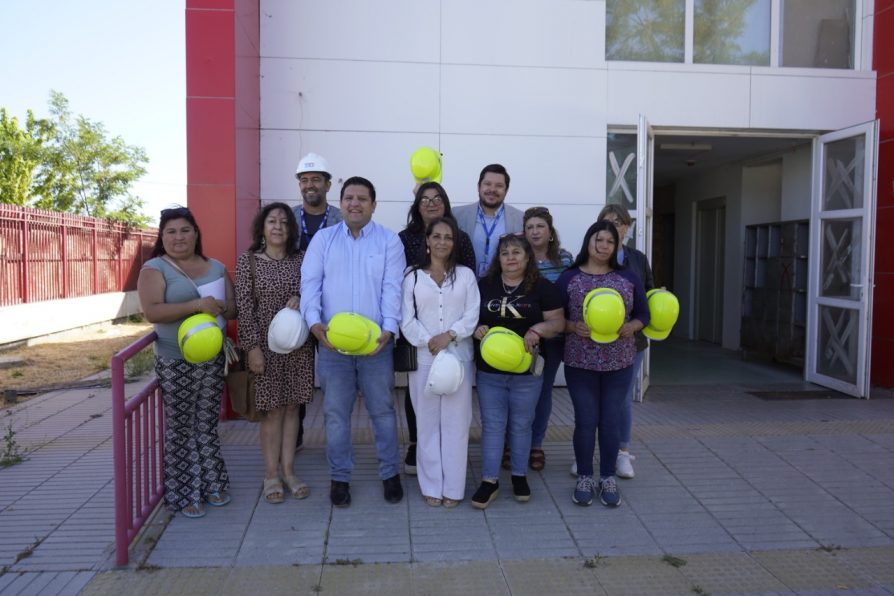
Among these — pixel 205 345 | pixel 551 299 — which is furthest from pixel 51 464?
pixel 551 299

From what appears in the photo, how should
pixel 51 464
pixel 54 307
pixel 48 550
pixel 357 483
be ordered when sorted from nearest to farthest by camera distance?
1. pixel 48 550
2. pixel 357 483
3. pixel 51 464
4. pixel 54 307

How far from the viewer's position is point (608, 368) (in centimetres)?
387

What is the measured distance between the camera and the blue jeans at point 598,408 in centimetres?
395

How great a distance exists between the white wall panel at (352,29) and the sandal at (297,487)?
441cm

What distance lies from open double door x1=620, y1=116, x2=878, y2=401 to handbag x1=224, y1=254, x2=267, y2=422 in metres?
4.00

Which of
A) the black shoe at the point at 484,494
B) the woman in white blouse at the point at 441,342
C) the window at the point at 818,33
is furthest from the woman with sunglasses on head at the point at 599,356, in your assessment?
the window at the point at 818,33

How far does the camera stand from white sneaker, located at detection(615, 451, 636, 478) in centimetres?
444

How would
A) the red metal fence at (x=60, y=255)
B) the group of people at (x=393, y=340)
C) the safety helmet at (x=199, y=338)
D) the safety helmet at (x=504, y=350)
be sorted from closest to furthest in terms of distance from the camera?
the safety helmet at (x=199, y=338)
the safety helmet at (x=504, y=350)
the group of people at (x=393, y=340)
the red metal fence at (x=60, y=255)

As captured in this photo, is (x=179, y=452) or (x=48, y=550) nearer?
(x=48, y=550)

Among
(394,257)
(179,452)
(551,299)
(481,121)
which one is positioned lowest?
(179,452)

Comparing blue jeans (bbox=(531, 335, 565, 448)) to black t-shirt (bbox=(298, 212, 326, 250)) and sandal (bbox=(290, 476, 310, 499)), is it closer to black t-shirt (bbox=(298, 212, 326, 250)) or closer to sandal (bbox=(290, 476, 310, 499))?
sandal (bbox=(290, 476, 310, 499))

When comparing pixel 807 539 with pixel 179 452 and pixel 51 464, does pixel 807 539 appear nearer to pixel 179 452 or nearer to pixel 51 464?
pixel 179 452

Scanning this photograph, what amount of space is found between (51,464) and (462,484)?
3.15 meters

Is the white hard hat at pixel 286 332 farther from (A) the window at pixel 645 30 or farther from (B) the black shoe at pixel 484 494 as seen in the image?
(A) the window at pixel 645 30
